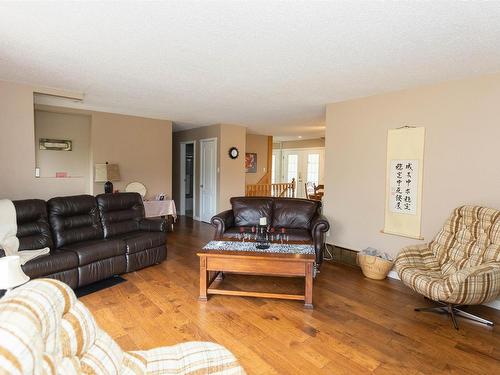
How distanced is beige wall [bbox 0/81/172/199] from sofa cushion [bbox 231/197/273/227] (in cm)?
236

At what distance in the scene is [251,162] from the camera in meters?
8.87

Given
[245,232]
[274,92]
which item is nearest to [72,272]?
[245,232]

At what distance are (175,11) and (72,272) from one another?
9.14 feet

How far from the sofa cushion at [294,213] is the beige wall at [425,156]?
304 mm

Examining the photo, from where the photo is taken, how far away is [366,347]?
7.32 feet

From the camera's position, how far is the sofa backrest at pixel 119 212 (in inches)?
155

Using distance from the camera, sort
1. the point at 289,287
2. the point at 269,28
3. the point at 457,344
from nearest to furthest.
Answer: the point at 269,28
the point at 457,344
the point at 289,287

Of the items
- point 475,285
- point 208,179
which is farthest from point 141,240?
point 475,285

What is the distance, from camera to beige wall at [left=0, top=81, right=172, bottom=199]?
358cm

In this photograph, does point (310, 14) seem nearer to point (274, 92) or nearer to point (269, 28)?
point (269, 28)

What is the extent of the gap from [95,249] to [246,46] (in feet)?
8.97

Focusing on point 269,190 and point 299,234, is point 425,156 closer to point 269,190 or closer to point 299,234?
point 299,234

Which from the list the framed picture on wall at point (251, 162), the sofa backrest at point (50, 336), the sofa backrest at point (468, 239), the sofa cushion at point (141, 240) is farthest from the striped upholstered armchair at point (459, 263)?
the framed picture on wall at point (251, 162)

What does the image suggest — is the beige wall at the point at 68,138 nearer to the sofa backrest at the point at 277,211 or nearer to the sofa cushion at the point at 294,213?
the sofa backrest at the point at 277,211
